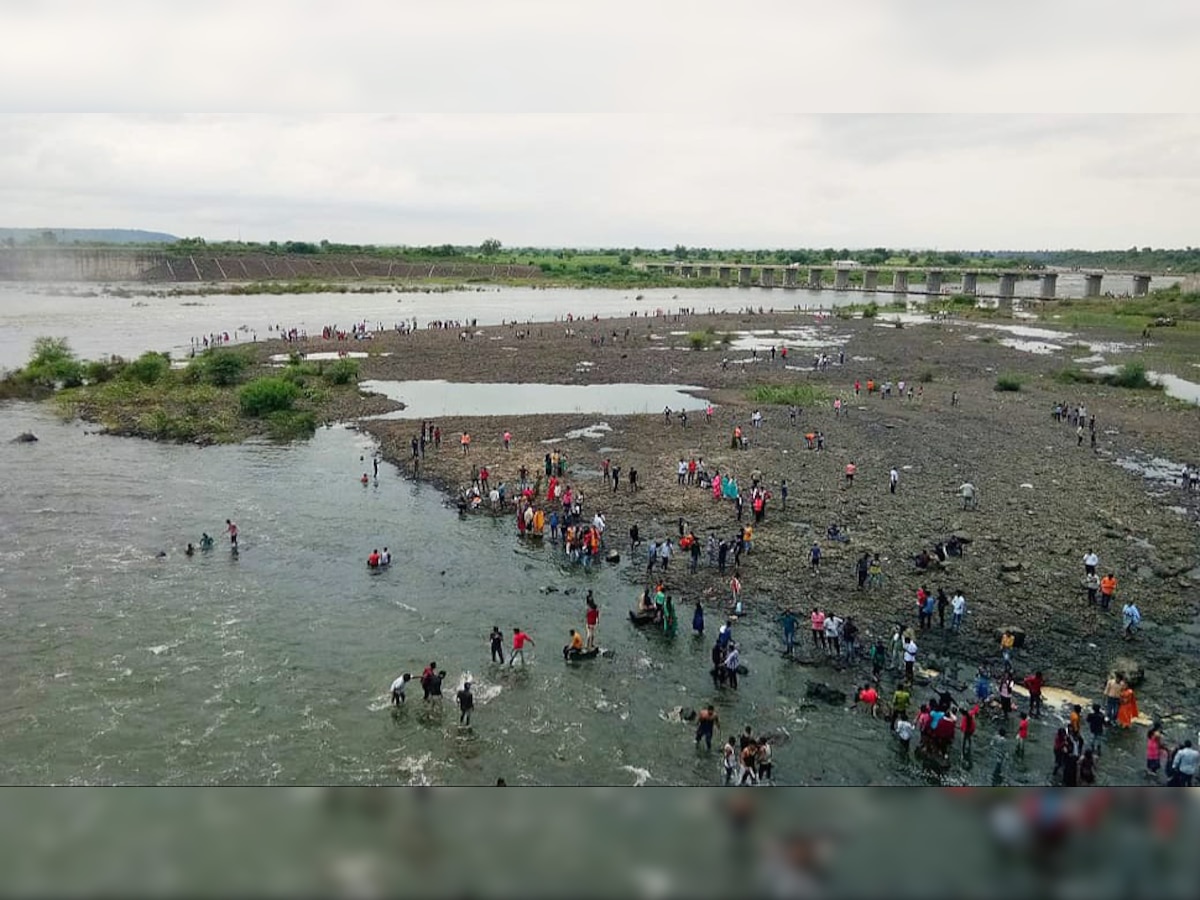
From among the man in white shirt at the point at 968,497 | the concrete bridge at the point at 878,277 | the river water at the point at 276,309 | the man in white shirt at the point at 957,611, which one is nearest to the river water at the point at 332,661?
the man in white shirt at the point at 957,611

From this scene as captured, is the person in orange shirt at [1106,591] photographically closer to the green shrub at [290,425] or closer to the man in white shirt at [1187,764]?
the man in white shirt at [1187,764]

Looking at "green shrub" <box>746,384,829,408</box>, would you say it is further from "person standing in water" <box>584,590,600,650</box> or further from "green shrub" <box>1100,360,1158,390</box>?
"person standing in water" <box>584,590,600,650</box>

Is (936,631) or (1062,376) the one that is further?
(1062,376)

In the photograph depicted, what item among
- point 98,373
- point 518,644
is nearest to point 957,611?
point 518,644

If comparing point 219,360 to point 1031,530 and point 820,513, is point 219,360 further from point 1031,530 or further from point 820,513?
point 1031,530

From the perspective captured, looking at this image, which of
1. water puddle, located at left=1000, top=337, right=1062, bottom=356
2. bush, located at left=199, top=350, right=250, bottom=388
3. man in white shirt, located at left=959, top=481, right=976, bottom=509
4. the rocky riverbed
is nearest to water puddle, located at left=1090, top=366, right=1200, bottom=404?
the rocky riverbed

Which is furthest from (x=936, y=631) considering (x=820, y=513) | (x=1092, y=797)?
(x=1092, y=797)

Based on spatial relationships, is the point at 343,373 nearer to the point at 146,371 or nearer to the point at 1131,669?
the point at 146,371
